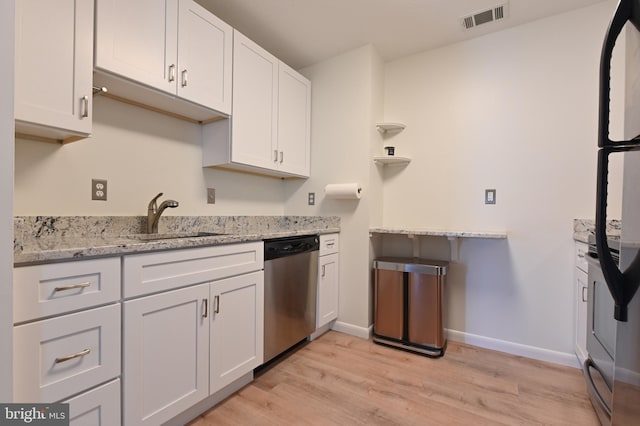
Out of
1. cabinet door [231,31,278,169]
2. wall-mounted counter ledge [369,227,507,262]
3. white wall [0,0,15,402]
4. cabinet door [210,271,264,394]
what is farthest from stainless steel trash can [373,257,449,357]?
white wall [0,0,15,402]

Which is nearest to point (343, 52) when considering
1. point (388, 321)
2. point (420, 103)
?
point (420, 103)

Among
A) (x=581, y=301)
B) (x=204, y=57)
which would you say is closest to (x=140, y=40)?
(x=204, y=57)

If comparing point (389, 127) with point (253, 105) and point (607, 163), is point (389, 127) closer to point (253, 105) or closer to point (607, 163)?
point (253, 105)

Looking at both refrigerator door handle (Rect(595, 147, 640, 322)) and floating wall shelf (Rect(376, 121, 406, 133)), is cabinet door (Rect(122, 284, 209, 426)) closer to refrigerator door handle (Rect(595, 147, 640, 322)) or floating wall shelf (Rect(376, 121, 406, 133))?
refrigerator door handle (Rect(595, 147, 640, 322))

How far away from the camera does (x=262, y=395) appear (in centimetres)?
166

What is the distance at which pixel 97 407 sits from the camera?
106cm

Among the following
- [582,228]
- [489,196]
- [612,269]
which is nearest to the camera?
[612,269]

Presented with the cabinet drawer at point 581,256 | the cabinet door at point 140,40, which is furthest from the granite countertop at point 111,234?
the cabinet drawer at point 581,256

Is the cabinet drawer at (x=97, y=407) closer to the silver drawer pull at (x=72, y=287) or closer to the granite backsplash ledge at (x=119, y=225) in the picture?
the silver drawer pull at (x=72, y=287)

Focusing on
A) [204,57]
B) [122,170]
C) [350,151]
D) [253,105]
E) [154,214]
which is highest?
[204,57]

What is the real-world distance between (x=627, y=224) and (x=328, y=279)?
78.4 inches

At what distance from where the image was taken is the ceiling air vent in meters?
2.05

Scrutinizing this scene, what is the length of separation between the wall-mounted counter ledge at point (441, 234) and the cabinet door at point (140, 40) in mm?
1768

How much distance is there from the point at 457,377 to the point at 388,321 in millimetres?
602
